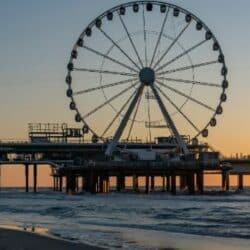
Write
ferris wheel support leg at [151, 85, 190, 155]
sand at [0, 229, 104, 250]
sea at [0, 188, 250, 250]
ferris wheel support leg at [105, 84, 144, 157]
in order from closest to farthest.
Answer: sand at [0, 229, 104, 250], sea at [0, 188, 250, 250], ferris wheel support leg at [105, 84, 144, 157], ferris wheel support leg at [151, 85, 190, 155]

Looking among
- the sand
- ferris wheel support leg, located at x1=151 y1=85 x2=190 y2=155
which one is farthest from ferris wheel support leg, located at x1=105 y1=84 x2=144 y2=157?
the sand

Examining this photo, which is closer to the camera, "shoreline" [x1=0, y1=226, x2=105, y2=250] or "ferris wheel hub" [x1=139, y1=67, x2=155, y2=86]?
"shoreline" [x1=0, y1=226, x2=105, y2=250]

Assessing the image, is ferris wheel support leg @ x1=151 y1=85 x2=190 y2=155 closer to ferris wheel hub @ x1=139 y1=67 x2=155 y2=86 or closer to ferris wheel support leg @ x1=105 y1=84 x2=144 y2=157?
ferris wheel hub @ x1=139 y1=67 x2=155 y2=86

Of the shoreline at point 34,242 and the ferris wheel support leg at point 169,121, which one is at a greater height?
the ferris wheel support leg at point 169,121

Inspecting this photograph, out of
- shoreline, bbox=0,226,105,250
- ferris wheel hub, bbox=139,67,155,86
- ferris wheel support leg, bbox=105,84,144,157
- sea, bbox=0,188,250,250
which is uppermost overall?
ferris wheel hub, bbox=139,67,155,86

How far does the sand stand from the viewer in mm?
21344

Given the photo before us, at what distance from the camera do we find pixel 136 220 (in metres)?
35.9

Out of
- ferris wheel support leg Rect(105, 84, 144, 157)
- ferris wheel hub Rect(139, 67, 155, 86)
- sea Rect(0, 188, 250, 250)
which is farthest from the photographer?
ferris wheel support leg Rect(105, 84, 144, 157)

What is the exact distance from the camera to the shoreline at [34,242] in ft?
70.2

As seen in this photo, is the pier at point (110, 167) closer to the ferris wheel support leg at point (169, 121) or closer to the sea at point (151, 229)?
the ferris wheel support leg at point (169, 121)

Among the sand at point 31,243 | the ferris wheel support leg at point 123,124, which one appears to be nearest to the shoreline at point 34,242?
the sand at point 31,243

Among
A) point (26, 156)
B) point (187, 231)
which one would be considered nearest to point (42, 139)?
point (26, 156)

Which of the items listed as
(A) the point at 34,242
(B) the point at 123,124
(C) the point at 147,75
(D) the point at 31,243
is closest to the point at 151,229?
(A) the point at 34,242

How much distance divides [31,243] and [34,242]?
1.19ft
